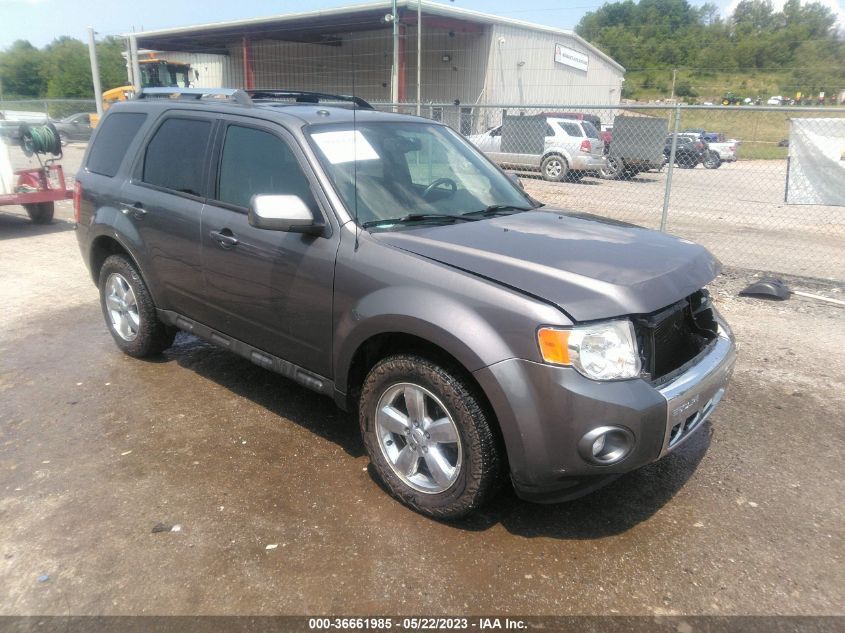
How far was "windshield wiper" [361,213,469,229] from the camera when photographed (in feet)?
10.8

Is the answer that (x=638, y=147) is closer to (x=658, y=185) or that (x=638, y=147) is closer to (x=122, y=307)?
(x=658, y=185)

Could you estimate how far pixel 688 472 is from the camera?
3516mm

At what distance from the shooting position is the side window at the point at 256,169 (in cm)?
354

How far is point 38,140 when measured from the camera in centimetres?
1025

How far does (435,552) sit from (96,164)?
3.99m

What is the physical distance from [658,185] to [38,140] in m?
15.3

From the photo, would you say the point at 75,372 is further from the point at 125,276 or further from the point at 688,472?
the point at 688,472

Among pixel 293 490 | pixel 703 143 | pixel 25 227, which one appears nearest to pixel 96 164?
pixel 293 490

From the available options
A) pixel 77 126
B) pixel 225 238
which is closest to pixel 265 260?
pixel 225 238

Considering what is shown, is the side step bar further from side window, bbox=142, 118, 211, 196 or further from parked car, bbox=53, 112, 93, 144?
parked car, bbox=53, 112, 93, 144

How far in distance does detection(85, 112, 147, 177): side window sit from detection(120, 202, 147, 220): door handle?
0.38 m

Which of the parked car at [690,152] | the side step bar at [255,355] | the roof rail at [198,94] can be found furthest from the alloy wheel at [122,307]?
the parked car at [690,152]

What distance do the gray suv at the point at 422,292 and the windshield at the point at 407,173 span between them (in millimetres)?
14

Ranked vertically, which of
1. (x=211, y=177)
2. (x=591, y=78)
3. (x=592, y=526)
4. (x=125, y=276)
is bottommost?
(x=592, y=526)
